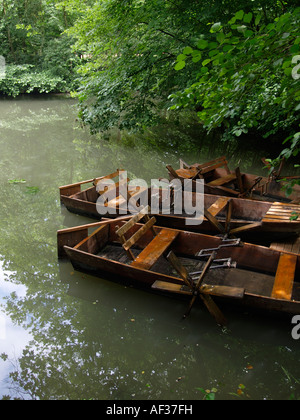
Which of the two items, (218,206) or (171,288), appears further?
(218,206)

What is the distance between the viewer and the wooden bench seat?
515cm

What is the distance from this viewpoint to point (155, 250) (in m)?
5.46

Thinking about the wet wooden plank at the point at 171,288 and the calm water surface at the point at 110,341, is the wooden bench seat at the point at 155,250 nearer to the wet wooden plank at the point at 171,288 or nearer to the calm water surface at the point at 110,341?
the wet wooden plank at the point at 171,288

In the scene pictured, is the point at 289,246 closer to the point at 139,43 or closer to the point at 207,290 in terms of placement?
the point at 207,290

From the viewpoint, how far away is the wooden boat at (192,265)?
175 inches

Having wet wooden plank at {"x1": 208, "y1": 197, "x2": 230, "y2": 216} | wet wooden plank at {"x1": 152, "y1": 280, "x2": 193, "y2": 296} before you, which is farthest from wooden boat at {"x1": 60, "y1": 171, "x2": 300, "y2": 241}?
wet wooden plank at {"x1": 152, "y1": 280, "x2": 193, "y2": 296}

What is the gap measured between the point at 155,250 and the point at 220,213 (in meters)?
→ 2.39

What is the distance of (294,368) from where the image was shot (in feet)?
13.2

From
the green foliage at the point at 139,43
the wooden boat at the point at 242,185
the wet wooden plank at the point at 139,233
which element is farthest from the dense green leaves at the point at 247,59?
the green foliage at the point at 139,43

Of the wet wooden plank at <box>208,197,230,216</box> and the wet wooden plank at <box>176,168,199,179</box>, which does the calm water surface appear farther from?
the wet wooden plank at <box>176,168,199,179</box>

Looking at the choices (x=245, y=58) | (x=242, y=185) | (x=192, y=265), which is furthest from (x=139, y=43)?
(x=245, y=58)

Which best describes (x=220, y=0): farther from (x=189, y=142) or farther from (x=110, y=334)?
(x=110, y=334)

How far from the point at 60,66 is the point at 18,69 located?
2.76 metres

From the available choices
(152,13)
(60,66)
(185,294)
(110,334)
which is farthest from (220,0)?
(60,66)
